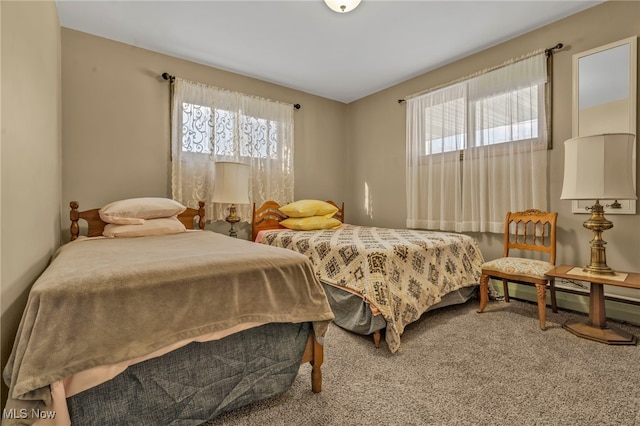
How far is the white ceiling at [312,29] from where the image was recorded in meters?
2.46

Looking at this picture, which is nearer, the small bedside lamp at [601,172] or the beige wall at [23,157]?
the beige wall at [23,157]

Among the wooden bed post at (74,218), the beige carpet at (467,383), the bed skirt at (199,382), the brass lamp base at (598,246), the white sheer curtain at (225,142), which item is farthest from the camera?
the white sheer curtain at (225,142)

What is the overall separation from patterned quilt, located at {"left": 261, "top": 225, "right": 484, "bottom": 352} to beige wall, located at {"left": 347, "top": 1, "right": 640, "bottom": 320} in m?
0.81

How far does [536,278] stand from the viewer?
218 centimetres

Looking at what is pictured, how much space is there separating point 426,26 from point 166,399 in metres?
3.30

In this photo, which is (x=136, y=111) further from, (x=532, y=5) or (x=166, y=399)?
(x=532, y=5)

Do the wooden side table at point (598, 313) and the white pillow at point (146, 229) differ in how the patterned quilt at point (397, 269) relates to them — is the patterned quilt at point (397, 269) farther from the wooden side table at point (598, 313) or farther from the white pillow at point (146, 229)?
the white pillow at point (146, 229)

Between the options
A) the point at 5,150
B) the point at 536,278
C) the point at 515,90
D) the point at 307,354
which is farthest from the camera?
the point at 515,90

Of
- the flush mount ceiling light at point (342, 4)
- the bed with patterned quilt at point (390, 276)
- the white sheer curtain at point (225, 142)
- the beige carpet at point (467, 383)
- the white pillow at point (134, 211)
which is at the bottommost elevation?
the beige carpet at point (467, 383)

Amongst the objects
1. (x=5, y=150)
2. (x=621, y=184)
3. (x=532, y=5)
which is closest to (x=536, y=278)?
(x=621, y=184)

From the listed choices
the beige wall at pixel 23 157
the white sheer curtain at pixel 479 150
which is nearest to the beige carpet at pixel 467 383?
the beige wall at pixel 23 157

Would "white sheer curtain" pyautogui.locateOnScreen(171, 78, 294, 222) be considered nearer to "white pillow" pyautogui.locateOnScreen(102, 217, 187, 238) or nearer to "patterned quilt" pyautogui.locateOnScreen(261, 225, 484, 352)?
"white pillow" pyautogui.locateOnScreen(102, 217, 187, 238)

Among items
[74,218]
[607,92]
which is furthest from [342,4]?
[74,218]

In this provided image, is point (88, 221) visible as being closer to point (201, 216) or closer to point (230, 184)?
point (201, 216)
